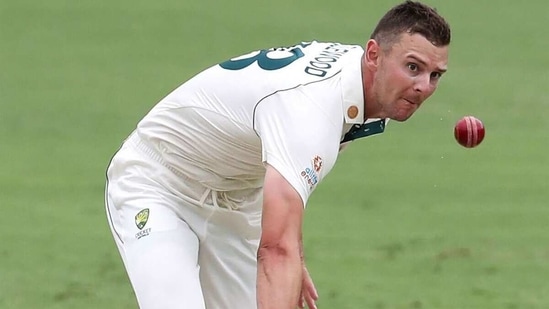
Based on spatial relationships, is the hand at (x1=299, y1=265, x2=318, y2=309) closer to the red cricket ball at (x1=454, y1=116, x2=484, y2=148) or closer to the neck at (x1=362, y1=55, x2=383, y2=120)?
the red cricket ball at (x1=454, y1=116, x2=484, y2=148)

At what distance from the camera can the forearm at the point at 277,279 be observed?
6633mm

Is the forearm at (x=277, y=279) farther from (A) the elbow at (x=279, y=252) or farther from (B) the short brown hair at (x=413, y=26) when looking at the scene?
(B) the short brown hair at (x=413, y=26)

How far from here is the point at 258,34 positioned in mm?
26281

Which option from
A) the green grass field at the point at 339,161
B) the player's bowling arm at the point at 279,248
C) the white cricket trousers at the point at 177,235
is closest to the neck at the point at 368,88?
the player's bowling arm at the point at 279,248

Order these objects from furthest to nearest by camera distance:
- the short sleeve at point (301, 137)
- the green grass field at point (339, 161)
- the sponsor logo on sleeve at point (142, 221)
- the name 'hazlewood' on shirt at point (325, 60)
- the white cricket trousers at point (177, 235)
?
the green grass field at point (339, 161)
the sponsor logo on sleeve at point (142, 221)
the white cricket trousers at point (177, 235)
the name 'hazlewood' on shirt at point (325, 60)
the short sleeve at point (301, 137)

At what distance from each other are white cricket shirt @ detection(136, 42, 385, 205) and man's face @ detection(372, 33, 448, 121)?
0.12 metres

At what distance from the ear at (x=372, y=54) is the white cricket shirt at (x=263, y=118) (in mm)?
53

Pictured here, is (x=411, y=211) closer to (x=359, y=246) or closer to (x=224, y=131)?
(x=359, y=246)

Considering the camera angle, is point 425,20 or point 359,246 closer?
point 425,20

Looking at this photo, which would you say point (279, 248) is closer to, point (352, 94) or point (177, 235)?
point (352, 94)

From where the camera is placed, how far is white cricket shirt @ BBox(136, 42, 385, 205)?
6.81m

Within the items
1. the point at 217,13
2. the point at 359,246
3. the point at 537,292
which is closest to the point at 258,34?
the point at 217,13

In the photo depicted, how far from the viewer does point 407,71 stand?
7000mm

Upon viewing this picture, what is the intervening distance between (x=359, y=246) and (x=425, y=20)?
23.2 feet
